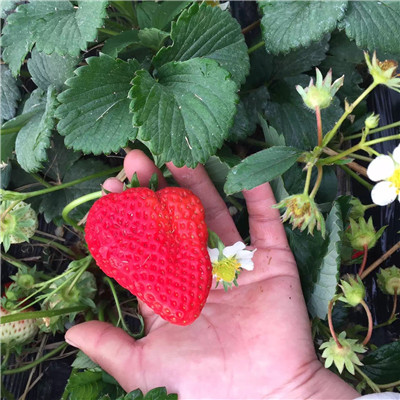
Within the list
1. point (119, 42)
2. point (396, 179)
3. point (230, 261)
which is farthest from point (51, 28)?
point (396, 179)

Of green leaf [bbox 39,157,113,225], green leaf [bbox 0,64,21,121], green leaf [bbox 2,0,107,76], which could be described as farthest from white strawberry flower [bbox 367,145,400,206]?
green leaf [bbox 0,64,21,121]

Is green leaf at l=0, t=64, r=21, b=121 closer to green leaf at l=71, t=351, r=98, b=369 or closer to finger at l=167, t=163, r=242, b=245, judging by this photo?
finger at l=167, t=163, r=242, b=245

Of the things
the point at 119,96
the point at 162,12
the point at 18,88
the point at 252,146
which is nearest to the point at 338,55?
the point at 252,146

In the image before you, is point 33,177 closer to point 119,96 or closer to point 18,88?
point 18,88

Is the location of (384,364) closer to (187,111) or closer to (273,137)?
(273,137)

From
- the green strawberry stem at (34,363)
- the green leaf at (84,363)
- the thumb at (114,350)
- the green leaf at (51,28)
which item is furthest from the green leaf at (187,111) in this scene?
the green strawberry stem at (34,363)

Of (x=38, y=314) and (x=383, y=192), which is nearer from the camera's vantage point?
(x=383, y=192)
